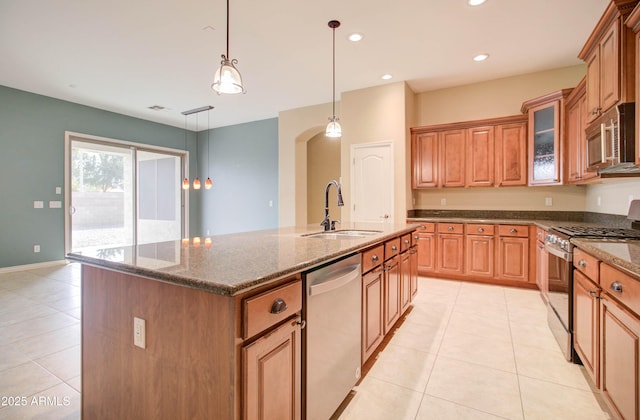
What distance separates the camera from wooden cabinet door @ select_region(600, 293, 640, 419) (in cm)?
127

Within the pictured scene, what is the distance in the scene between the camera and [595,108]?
2459mm

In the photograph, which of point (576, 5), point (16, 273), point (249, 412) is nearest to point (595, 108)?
point (576, 5)

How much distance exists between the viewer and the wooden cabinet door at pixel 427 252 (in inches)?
175

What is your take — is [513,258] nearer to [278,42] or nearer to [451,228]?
[451,228]

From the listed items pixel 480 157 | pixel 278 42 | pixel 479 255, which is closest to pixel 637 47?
pixel 480 157

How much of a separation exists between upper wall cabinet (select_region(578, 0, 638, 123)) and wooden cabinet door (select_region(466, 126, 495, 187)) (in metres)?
1.84

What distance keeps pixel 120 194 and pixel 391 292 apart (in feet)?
20.4

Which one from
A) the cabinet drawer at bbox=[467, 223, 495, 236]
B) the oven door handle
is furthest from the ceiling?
the oven door handle

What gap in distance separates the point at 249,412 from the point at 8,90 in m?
6.48

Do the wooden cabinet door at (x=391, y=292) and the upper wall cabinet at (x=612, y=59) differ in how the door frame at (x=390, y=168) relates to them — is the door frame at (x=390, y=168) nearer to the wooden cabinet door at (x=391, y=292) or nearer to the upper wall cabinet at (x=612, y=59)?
the wooden cabinet door at (x=391, y=292)

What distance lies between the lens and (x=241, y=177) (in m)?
7.16

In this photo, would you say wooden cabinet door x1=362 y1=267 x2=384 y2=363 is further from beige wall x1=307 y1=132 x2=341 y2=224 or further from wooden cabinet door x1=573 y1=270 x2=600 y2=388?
beige wall x1=307 y1=132 x2=341 y2=224

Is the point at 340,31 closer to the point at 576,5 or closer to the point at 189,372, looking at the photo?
the point at 576,5

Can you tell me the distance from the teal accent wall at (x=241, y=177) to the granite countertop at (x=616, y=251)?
541cm
